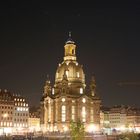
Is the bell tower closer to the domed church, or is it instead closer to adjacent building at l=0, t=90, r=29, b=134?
the domed church

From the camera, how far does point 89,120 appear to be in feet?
465

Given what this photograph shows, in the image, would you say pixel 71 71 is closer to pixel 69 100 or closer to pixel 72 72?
pixel 72 72

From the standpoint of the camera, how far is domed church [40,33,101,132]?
138875mm

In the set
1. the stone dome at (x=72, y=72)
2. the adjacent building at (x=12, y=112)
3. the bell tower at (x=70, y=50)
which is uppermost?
the bell tower at (x=70, y=50)

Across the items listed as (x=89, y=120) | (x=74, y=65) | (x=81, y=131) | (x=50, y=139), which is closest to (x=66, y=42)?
(x=74, y=65)

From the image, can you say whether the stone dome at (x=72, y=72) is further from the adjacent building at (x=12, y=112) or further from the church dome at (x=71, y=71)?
the adjacent building at (x=12, y=112)

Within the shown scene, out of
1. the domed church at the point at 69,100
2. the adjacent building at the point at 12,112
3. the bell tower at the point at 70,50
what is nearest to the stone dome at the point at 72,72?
the domed church at the point at 69,100

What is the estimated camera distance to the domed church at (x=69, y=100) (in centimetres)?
13888

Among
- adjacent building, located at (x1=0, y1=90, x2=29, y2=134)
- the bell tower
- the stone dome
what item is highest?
the bell tower

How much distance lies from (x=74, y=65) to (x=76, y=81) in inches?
241

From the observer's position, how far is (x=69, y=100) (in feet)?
458

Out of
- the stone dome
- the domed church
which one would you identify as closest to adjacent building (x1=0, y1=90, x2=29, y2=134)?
the domed church

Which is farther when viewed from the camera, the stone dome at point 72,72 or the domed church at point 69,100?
the stone dome at point 72,72

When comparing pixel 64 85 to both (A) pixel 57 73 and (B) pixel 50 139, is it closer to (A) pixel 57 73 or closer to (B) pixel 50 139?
(A) pixel 57 73
